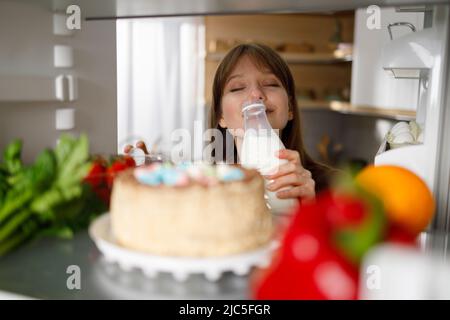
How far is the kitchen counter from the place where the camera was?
0.38 meters

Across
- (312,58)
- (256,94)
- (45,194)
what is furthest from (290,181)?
(312,58)

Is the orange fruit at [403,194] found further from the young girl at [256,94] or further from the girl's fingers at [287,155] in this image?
the young girl at [256,94]

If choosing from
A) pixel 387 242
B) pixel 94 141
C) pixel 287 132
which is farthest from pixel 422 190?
pixel 287 132

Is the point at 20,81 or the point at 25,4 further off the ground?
the point at 25,4

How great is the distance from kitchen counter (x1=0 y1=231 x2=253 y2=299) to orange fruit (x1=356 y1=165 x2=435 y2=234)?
0.45ft

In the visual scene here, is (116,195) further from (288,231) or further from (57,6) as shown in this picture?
(57,6)

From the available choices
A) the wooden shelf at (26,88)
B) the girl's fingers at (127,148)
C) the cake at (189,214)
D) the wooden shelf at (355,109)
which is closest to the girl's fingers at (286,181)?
the cake at (189,214)

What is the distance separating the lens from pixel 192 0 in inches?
23.4

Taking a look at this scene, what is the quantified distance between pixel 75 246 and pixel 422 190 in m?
0.33

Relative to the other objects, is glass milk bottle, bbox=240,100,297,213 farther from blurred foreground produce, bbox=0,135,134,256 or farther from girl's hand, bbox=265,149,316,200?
blurred foreground produce, bbox=0,135,134,256

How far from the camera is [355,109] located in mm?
2068

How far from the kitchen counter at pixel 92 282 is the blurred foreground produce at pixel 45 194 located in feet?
0.08

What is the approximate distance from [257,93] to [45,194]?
21.4 inches

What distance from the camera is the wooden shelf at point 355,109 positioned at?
67.5 inches
